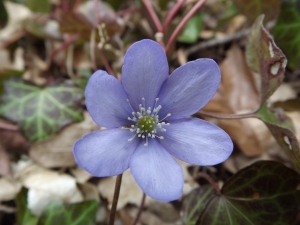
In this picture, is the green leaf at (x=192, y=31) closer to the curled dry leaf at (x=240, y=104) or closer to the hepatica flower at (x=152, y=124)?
the curled dry leaf at (x=240, y=104)

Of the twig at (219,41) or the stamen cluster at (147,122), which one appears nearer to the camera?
the stamen cluster at (147,122)

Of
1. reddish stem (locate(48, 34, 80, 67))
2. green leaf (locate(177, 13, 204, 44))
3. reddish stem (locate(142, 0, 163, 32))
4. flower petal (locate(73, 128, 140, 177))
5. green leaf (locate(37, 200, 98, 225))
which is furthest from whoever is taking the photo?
green leaf (locate(177, 13, 204, 44))

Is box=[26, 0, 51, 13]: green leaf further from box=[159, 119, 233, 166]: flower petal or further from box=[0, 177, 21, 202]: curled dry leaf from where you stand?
box=[159, 119, 233, 166]: flower petal

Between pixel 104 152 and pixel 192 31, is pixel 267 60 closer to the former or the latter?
pixel 104 152

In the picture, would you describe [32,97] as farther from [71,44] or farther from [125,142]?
[125,142]

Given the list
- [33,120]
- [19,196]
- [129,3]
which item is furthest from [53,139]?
[129,3]

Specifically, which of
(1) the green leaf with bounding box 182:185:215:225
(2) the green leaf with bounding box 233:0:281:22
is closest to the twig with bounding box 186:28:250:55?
(2) the green leaf with bounding box 233:0:281:22

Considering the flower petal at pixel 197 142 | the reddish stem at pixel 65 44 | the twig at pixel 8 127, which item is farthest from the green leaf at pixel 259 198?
the reddish stem at pixel 65 44

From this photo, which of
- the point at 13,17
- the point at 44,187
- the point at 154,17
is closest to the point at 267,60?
the point at 154,17
